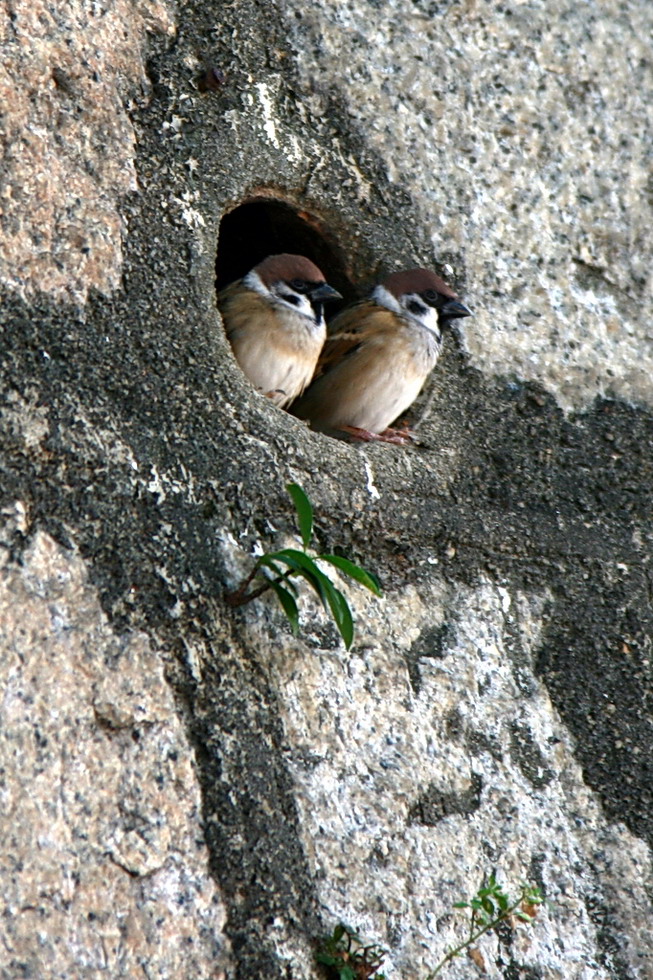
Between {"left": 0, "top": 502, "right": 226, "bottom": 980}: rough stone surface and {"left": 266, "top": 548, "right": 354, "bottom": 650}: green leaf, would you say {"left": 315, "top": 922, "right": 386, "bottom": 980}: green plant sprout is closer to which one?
{"left": 0, "top": 502, "right": 226, "bottom": 980}: rough stone surface

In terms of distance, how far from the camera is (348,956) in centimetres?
218

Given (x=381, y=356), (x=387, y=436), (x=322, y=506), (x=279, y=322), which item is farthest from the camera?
(x=381, y=356)

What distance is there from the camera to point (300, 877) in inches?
87.5

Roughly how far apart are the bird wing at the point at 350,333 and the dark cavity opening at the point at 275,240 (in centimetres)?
5

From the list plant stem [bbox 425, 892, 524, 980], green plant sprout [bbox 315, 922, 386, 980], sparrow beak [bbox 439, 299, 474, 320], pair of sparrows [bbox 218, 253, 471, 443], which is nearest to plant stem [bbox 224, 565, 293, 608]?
green plant sprout [bbox 315, 922, 386, 980]

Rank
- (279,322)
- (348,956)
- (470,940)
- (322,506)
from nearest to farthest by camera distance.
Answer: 1. (348,956)
2. (470,940)
3. (322,506)
4. (279,322)

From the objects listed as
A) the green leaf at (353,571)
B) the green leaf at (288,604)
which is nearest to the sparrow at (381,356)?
the green leaf at (353,571)

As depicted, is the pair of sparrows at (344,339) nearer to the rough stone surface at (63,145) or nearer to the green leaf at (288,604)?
the rough stone surface at (63,145)

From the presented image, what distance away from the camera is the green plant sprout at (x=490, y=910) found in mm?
2271

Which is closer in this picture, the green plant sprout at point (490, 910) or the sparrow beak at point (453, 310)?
the green plant sprout at point (490, 910)

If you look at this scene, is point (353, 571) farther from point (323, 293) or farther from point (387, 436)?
point (323, 293)

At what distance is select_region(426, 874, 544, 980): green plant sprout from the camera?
2.27 metres

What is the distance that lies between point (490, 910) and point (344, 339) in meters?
1.65

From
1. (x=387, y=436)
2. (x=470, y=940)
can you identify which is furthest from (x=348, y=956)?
(x=387, y=436)
